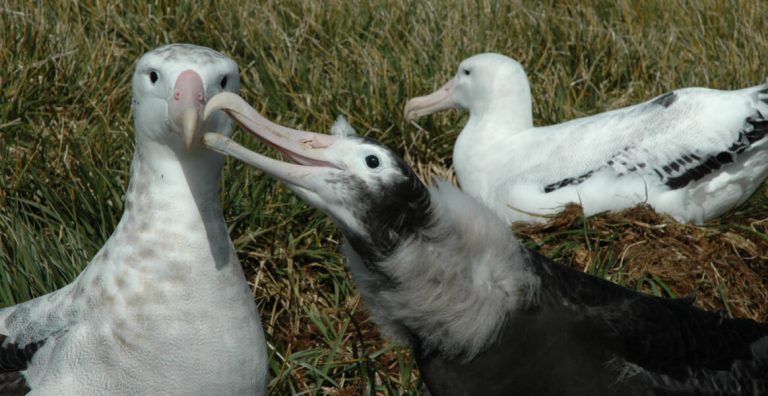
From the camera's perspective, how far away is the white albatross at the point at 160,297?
2574 millimetres

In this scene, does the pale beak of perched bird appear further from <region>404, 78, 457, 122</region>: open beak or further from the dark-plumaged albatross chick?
<region>404, 78, 457, 122</region>: open beak

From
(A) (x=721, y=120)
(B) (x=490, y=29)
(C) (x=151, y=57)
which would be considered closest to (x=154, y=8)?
(B) (x=490, y=29)

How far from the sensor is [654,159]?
16.6ft

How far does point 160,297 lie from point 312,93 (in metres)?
2.77

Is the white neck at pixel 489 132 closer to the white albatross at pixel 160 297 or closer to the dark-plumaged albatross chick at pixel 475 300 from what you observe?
the dark-plumaged albatross chick at pixel 475 300

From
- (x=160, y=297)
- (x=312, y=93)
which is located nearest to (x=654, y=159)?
(x=312, y=93)

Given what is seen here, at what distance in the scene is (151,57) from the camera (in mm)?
2588

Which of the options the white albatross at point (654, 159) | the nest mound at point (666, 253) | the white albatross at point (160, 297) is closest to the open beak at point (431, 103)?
the white albatross at point (654, 159)

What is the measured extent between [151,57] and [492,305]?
3.22 ft

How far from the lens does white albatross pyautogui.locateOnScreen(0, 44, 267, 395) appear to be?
2574 mm

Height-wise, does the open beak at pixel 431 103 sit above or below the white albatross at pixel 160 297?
below

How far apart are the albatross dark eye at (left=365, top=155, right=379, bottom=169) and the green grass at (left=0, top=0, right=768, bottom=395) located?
112 centimetres

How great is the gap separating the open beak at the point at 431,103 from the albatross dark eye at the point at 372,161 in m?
2.58

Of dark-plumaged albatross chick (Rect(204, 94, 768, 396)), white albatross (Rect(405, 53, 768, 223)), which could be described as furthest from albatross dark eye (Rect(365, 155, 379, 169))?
white albatross (Rect(405, 53, 768, 223))
